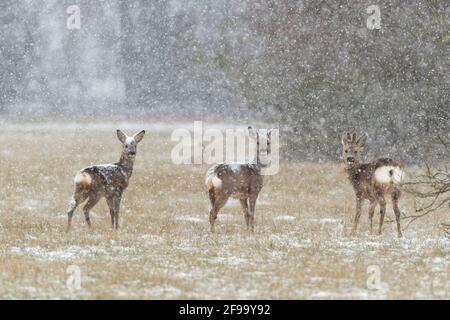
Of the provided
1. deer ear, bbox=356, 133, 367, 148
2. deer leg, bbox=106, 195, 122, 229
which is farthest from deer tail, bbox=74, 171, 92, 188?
deer ear, bbox=356, 133, 367, 148

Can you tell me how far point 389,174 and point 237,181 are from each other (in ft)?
9.03

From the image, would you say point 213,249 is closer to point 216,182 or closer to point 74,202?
point 216,182

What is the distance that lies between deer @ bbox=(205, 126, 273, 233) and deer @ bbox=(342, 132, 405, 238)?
1.54 meters

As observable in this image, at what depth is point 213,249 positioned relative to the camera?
13000 mm

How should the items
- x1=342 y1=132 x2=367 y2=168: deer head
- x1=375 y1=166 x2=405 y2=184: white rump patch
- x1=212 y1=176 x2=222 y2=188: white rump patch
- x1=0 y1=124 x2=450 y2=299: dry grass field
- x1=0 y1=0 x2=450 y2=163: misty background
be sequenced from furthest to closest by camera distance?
1. x1=0 y1=0 x2=450 y2=163: misty background
2. x1=342 y1=132 x2=367 y2=168: deer head
3. x1=212 y1=176 x2=222 y2=188: white rump patch
4. x1=375 y1=166 x2=405 y2=184: white rump patch
5. x1=0 y1=124 x2=450 y2=299: dry grass field

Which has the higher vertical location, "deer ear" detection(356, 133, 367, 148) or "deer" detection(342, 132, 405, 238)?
"deer ear" detection(356, 133, 367, 148)

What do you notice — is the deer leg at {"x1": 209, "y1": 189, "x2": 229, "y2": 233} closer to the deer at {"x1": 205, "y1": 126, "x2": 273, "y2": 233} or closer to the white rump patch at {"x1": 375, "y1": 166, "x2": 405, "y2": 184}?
the deer at {"x1": 205, "y1": 126, "x2": 273, "y2": 233}

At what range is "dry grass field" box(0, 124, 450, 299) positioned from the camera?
10016mm

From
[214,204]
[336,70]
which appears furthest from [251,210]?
[336,70]

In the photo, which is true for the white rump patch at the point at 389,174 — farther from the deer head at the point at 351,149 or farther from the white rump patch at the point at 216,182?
the white rump patch at the point at 216,182

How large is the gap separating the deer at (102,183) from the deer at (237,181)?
1.66 metres

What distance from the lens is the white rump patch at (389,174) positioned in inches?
584
